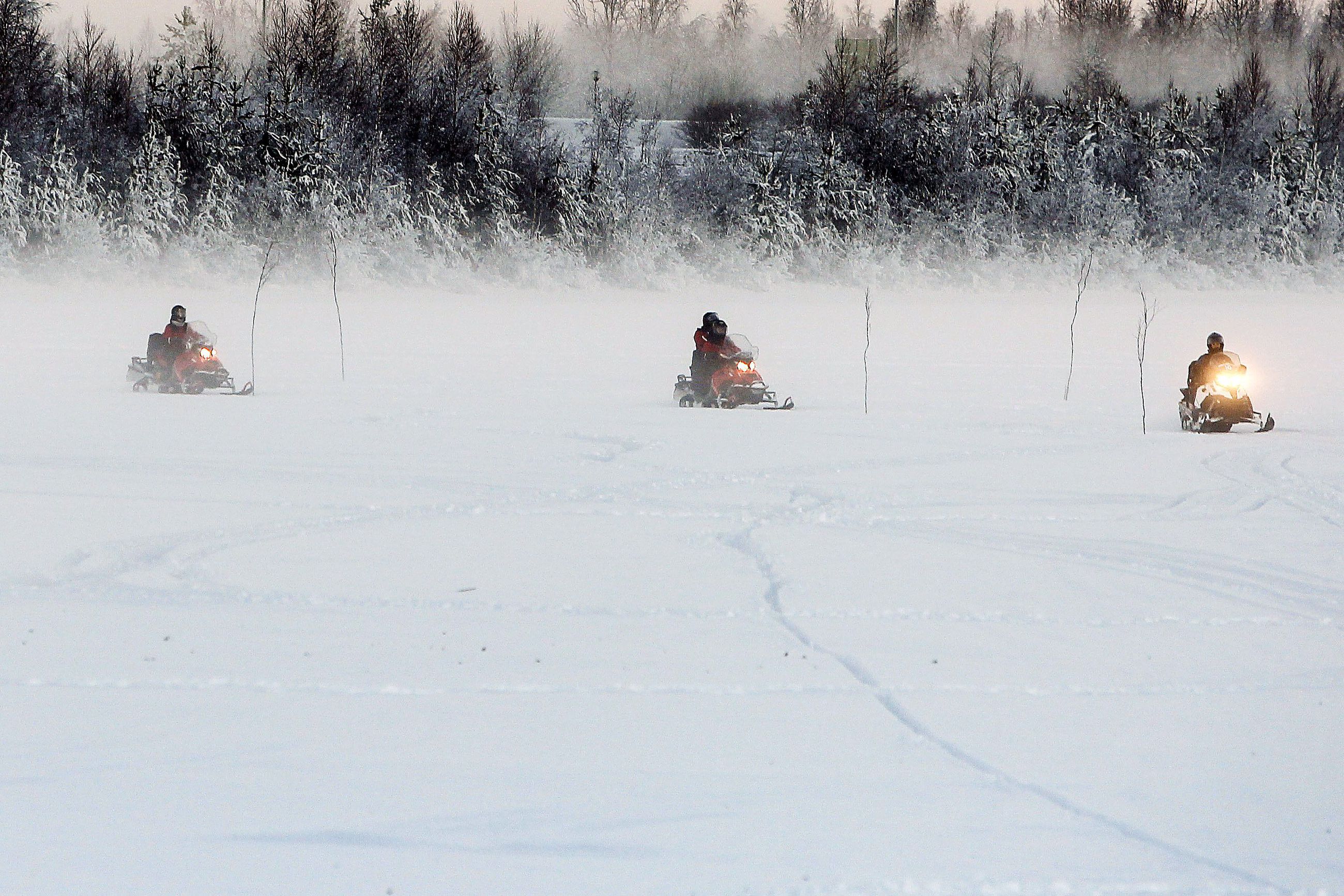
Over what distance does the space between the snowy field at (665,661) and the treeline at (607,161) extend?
75.2ft

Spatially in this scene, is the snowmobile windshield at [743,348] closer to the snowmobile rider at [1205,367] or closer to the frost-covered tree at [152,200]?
the snowmobile rider at [1205,367]

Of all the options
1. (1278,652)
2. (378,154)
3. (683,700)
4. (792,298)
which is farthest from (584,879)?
(378,154)

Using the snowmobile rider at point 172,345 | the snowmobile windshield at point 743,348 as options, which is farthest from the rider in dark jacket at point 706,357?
the snowmobile rider at point 172,345

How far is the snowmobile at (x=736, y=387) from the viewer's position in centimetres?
1468

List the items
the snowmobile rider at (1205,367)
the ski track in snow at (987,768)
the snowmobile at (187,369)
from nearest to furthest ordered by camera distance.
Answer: the ski track in snow at (987,768) → the snowmobile rider at (1205,367) → the snowmobile at (187,369)

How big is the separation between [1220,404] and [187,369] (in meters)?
11.3

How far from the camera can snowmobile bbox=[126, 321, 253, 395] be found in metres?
15.8

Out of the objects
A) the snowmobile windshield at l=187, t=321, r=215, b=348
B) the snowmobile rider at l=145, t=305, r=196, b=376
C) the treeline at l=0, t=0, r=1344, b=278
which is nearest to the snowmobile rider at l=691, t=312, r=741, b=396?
the snowmobile windshield at l=187, t=321, r=215, b=348

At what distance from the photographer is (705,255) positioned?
119 ft

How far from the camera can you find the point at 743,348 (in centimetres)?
1502

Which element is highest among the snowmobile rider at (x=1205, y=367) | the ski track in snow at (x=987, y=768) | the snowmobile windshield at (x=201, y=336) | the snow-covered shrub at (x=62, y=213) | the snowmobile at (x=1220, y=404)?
the snow-covered shrub at (x=62, y=213)

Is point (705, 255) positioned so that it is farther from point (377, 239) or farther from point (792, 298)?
point (377, 239)

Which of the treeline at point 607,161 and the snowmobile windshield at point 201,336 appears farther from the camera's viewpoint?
the treeline at point 607,161

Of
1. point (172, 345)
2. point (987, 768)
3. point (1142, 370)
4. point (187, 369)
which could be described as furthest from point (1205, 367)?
point (172, 345)
